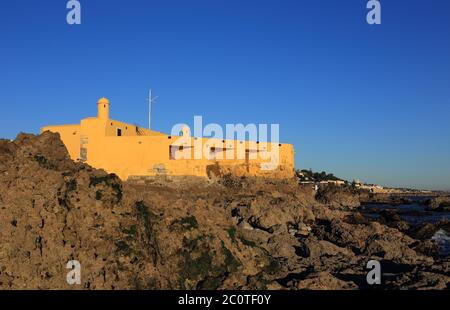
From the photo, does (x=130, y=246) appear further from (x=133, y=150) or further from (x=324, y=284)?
(x=133, y=150)

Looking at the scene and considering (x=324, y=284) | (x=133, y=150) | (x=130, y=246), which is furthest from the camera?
(x=133, y=150)

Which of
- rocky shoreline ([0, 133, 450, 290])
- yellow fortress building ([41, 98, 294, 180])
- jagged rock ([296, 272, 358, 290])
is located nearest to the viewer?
rocky shoreline ([0, 133, 450, 290])

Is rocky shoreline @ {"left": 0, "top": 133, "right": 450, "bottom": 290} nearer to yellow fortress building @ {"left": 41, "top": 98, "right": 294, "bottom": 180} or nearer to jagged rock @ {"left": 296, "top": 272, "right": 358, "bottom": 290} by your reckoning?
jagged rock @ {"left": 296, "top": 272, "right": 358, "bottom": 290}

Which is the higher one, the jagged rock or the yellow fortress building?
the yellow fortress building

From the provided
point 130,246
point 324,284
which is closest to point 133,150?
point 130,246

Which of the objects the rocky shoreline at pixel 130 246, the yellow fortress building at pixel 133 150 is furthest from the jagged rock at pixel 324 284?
the yellow fortress building at pixel 133 150

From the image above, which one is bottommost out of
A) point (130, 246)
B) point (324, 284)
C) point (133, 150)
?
point (324, 284)

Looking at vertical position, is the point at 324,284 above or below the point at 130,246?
below

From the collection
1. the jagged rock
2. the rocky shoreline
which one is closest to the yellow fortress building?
the rocky shoreline

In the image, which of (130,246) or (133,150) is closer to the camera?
(130,246)

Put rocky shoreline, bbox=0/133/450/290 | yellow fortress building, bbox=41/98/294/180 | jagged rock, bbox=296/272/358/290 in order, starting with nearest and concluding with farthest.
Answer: rocky shoreline, bbox=0/133/450/290
jagged rock, bbox=296/272/358/290
yellow fortress building, bbox=41/98/294/180

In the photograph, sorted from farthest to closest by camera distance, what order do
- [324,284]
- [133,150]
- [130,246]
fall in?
[133,150] < [324,284] < [130,246]

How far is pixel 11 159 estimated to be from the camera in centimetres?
1127
